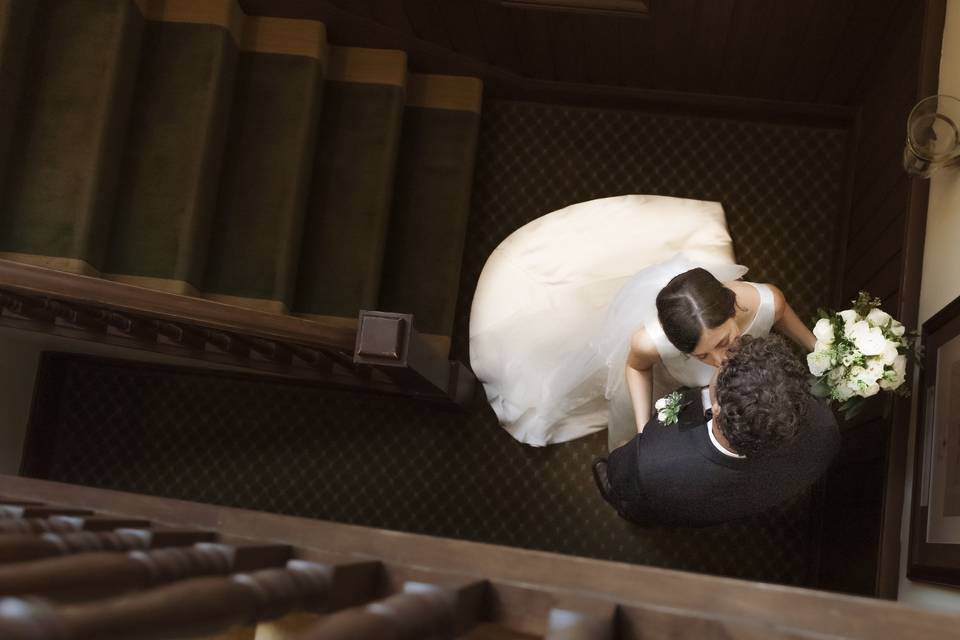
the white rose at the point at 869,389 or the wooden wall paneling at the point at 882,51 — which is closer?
the white rose at the point at 869,389

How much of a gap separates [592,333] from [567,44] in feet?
4.24

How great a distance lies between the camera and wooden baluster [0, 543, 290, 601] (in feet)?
3.03

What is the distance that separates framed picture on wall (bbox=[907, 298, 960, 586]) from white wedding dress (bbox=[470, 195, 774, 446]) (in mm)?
794

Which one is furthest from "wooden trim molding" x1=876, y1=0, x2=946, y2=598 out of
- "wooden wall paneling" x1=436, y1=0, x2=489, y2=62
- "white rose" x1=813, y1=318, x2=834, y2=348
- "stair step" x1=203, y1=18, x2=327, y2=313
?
"stair step" x1=203, y1=18, x2=327, y2=313

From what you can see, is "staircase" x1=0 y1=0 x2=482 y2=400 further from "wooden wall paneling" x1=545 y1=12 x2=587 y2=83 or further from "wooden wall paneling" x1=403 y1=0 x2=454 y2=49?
"wooden wall paneling" x1=545 y1=12 x2=587 y2=83

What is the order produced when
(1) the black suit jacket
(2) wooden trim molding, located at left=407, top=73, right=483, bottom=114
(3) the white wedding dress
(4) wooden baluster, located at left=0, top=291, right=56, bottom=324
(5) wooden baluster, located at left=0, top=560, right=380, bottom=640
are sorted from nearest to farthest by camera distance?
(5) wooden baluster, located at left=0, top=560, right=380, bottom=640, (1) the black suit jacket, (4) wooden baluster, located at left=0, top=291, right=56, bottom=324, (3) the white wedding dress, (2) wooden trim molding, located at left=407, top=73, right=483, bottom=114

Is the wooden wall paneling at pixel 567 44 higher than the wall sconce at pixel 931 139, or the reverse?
the wooden wall paneling at pixel 567 44

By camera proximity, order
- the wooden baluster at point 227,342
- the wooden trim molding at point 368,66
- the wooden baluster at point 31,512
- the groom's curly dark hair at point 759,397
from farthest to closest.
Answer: the wooden trim molding at point 368,66
the wooden baluster at point 227,342
the groom's curly dark hair at point 759,397
the wooden baluster at point 31,512

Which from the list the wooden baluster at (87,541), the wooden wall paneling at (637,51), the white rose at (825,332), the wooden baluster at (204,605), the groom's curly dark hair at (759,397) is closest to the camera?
the wooden baluster at (204,605)

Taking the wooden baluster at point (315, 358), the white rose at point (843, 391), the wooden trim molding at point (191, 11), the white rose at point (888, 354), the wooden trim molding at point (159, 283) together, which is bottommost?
the wooden baluster at point (315, 358)

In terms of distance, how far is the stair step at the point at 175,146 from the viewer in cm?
316

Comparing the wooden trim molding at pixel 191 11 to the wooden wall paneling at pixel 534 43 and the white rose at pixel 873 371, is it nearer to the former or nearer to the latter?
the wooden wall paneling at pixel 534 43

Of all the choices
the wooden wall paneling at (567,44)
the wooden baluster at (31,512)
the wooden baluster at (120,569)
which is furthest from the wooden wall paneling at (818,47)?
the wooden baluster at (31,512)

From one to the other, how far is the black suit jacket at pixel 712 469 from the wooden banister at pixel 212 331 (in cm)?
76
